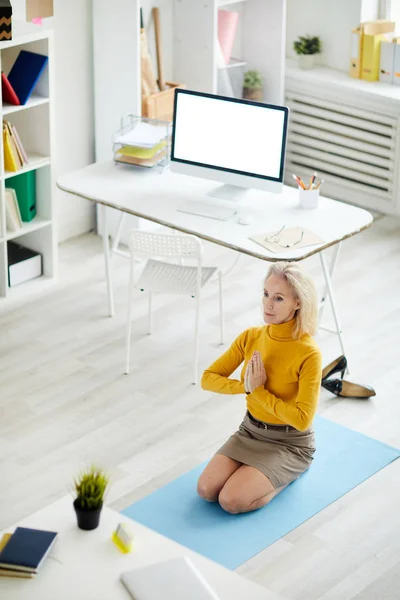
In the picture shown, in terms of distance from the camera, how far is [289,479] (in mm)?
3895

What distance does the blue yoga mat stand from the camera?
11.8 feet

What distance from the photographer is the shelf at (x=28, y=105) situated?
16.3 feet

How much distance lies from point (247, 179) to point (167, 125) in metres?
0.63

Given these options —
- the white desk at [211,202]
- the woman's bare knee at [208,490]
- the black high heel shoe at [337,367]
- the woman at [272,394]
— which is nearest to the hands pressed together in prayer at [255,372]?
the woman at [272,394]

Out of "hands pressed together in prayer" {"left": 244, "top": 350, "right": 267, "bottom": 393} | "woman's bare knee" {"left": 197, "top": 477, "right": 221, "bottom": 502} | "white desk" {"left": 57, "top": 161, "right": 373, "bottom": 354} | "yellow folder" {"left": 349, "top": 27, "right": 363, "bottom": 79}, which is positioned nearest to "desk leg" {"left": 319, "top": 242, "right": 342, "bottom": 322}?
"white desk" {"left": 57, "top": 161, "right": 373, "bottom": 354}

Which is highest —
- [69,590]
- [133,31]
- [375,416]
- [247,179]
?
[133,31]

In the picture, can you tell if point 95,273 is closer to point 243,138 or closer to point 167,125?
point 167,125

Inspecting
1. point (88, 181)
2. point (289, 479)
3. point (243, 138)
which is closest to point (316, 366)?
point (289, 479)

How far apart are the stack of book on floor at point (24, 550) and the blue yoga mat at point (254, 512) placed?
3.25ft

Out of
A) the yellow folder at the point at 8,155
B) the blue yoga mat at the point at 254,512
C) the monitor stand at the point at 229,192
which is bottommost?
the blue yoga mat at the point at 254,512

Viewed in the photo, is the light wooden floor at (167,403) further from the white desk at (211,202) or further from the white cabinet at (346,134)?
the white cabinet at (346,134)

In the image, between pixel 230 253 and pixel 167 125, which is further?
pixel 230 253

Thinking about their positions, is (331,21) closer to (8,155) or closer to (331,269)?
(331,269)

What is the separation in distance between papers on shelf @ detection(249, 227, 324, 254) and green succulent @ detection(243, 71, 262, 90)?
218cm
